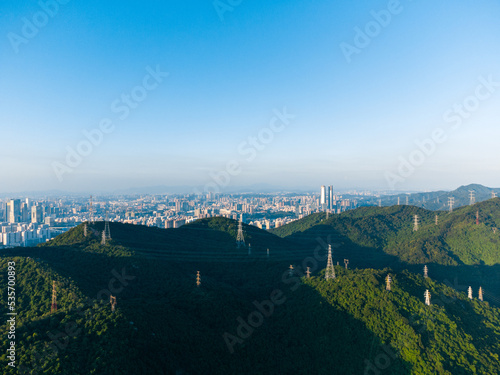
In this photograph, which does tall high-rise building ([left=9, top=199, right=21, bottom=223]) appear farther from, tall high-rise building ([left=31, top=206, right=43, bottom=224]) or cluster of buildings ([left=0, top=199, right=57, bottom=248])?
tall high-rise building ([left=31, top=206, right=43, bottom=224])

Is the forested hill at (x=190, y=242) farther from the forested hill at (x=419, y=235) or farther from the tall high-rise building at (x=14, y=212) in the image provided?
the tall high-rise building at (x=14, y=212)

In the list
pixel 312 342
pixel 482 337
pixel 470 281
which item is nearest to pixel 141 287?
pixel 312 342

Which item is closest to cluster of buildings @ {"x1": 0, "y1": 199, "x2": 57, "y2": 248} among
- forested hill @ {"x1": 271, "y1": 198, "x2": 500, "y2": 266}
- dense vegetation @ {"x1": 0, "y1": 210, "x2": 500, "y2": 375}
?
dense vegetation @ {"x1": 0, "y1": 210, "x2": 500, "y2": 375}

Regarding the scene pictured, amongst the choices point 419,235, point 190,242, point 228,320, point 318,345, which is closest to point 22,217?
point 190,242

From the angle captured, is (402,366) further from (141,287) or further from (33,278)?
(33,278)

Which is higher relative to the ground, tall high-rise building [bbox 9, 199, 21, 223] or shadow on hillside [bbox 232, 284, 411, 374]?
tall high-rise building [bbox 9, 199, 21, 223]

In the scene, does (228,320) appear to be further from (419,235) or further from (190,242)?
(419,235)

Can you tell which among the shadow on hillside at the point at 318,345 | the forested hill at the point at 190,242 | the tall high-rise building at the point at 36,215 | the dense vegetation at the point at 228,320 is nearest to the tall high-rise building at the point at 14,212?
the tall high-rise building at the point at 36,215
